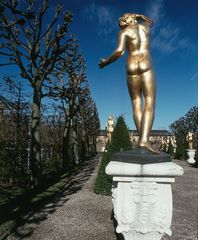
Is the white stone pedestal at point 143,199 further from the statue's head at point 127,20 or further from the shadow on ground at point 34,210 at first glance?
the shadow on ground at point 34,210

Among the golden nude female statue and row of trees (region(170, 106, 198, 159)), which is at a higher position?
row of trees (region(170, 106, 198, 159))

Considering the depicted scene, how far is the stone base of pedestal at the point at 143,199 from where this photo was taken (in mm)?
3930

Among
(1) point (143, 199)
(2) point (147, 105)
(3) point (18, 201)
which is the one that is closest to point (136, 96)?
(2) point (147, 105)

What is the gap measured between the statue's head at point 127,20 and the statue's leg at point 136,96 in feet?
2.51

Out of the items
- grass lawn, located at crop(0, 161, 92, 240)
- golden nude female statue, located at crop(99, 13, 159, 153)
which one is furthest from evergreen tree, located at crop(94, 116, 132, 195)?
golden nude female statue, located at crop(99, 13, 159, 153)

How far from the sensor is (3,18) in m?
13.1

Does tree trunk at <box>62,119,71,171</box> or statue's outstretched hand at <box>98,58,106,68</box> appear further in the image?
tree trunk at <box>62,119,71,171</box>

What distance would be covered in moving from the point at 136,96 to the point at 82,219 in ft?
18.0

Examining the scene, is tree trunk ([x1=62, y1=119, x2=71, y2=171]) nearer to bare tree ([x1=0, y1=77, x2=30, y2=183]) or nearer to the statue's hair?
bare tree ([x1=0, y1=77, x2=30, y2=183])

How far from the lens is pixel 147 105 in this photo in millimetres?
4414

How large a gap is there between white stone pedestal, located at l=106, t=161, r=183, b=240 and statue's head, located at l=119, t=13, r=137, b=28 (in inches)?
80.9

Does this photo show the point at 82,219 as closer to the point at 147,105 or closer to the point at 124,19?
the point at 147,105

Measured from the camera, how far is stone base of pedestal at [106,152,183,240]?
155 inches

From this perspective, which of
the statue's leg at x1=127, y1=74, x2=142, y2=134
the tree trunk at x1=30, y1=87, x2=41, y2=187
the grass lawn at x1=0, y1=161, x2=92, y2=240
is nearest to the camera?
the statue's leg at x1=127, y1=74, x2=142, y2=134
